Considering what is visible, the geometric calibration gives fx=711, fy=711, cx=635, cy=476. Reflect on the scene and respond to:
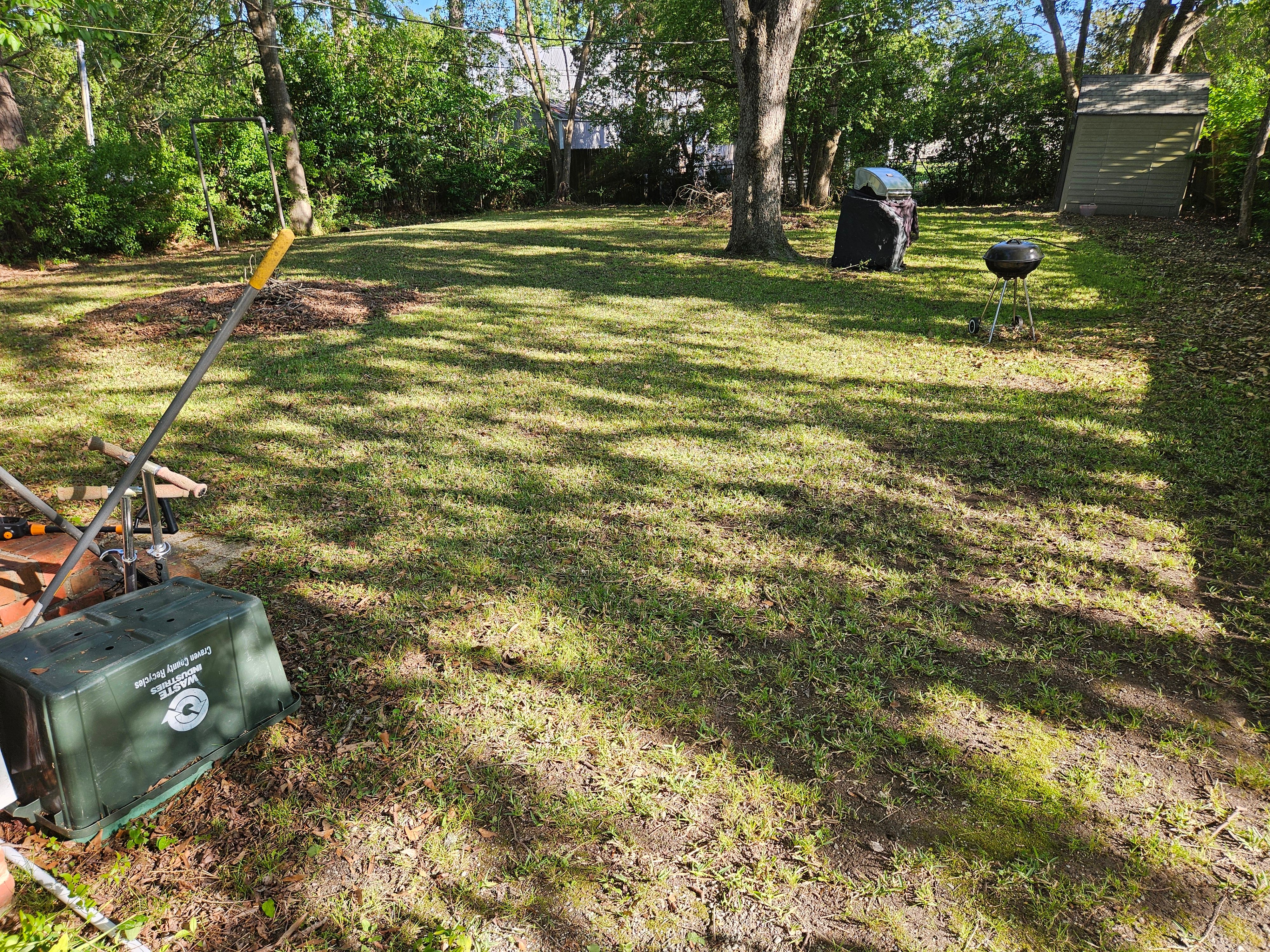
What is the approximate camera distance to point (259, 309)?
7254mm

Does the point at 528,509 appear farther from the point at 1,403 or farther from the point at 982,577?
the point at 1,403

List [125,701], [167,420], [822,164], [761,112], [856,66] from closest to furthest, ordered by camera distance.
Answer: [125,701], [167,420], [761,112], [856,66], [822,164]

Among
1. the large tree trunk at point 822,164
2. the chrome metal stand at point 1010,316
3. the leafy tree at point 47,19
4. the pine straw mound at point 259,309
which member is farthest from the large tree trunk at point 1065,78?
the leafy tree at point 47,19

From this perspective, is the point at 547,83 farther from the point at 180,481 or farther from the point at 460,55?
the point at 180,481

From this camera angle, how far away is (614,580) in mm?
3119

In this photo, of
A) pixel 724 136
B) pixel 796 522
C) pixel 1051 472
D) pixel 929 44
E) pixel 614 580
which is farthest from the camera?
pixel 724 136

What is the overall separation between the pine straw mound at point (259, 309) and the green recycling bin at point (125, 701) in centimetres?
570

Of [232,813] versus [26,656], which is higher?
[26,656]

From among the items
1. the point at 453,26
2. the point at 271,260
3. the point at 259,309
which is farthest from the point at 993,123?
the point at 271,260

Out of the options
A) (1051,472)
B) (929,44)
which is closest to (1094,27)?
(929,44)

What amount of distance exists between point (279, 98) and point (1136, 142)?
17.9 meters

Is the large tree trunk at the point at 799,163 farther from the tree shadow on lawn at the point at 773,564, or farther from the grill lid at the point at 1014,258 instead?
the tree shadow on lawn at the point at 773,564

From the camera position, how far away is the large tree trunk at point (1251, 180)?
9117 millimetres

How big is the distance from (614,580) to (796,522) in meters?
1.06
